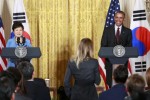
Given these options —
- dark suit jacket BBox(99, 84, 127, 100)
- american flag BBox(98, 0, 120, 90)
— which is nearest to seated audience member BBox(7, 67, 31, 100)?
dark suit jacket BBox(99, 84, 127, 100)

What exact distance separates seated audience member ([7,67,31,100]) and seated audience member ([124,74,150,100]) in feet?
3.02

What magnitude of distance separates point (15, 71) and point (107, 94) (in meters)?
0.96

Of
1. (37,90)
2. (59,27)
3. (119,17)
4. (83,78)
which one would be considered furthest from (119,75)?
(59,27)

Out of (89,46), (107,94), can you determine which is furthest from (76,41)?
(107,94)

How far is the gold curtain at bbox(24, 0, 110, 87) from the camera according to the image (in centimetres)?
827

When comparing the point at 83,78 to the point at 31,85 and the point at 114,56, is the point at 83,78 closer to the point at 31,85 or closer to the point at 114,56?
the point at 114,56

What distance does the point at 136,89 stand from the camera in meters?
3.05

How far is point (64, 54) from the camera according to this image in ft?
27.6

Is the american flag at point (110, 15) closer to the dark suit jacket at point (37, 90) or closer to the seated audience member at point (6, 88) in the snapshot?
the dark suit jacket at point (37, 90)

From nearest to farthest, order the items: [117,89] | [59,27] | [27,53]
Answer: [117,89]
[27,53]
[59,27]

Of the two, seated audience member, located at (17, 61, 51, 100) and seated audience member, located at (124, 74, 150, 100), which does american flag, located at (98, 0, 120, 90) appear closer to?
seated audience member, located at (17, 61, 51, 100)

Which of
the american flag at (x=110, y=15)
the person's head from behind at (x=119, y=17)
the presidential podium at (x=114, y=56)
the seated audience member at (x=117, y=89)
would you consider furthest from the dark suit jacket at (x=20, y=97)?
the american flag at (x=110, y=15)

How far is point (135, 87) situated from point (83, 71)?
6.10 feet

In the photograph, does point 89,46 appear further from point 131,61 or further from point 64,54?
point 64,54
